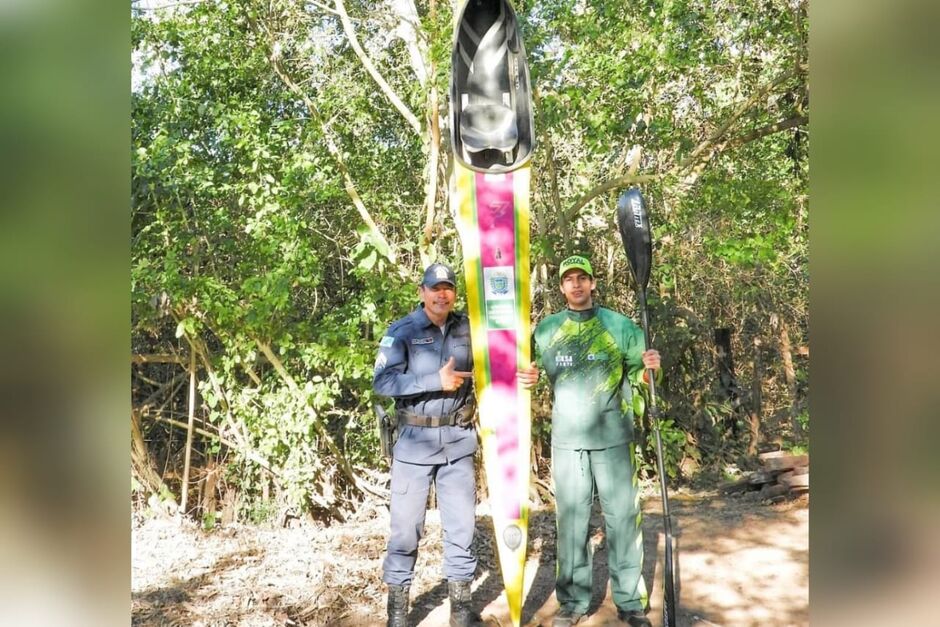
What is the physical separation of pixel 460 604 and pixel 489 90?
2.62 metres

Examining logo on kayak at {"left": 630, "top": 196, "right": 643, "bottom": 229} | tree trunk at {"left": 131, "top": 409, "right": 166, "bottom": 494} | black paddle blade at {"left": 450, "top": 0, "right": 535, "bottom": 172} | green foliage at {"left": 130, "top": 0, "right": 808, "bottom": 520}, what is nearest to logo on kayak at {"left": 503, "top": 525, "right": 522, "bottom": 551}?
logo on kayak at {"left": 630, "top": 196, "right": 643, "bottom": 229}

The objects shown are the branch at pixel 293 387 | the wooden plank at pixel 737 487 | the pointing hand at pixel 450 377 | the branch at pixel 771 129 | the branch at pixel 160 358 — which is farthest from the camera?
the branch at pixel 160 358

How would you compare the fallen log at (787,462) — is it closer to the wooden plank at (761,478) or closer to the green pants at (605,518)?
the wooden plank at (761,478)

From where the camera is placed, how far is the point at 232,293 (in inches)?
205

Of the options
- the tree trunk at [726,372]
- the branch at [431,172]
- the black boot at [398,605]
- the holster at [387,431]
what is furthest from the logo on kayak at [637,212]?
the tree trunk at [726,372]

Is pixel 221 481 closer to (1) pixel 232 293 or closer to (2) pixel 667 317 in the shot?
(1) pixel 232 293

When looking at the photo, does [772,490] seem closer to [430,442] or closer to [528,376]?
[528,376]

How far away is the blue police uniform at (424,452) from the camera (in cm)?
312

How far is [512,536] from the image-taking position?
137 inches

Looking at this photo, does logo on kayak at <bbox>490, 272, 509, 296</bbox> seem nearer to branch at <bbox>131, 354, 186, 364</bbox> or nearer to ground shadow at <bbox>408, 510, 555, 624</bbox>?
ground shadow at <bbox>408, 510, 555, 624</bbox>

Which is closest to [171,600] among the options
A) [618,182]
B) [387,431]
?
[387,431]

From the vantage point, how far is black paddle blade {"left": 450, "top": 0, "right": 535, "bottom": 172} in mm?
3916

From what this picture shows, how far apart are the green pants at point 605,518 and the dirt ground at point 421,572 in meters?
0.24
